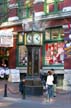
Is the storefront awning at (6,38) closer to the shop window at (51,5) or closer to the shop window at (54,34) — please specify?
the shop window at (54,34)

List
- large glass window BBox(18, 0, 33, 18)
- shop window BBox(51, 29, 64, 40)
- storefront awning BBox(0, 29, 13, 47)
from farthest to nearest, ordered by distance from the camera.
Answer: large glass window BBox(18, 0, 33, 18) < storefront awning BBox(0, 29, 13, 47) < shop window BBox(51, 29, 64, 40)

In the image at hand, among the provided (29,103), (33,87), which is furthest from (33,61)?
(29,103)

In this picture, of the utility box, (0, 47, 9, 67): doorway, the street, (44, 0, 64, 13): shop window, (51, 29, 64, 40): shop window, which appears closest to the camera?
the street

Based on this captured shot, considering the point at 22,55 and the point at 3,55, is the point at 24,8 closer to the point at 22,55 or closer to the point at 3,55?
the point at 22,55

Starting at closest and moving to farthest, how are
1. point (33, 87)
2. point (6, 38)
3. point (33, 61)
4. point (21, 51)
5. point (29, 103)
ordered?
point (29, 103), point (33, 87), point (33, 61), point (6, 38), point (21, 51)

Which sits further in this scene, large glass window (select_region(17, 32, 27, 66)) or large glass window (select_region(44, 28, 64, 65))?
large glass window (select_region(17, 32, 27, 66))

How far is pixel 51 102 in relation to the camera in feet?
65.5

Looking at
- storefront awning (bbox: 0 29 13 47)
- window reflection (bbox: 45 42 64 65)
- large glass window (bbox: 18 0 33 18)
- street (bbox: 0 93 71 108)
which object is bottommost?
street (bbox: 0 93 71 108)

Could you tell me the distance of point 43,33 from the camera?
98.9 feet

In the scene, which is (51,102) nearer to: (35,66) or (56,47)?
(35,66)

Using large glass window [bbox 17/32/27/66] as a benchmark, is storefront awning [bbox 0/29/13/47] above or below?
above

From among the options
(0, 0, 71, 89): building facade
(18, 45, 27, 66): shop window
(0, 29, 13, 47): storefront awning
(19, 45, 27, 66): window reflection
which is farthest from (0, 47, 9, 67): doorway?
(19, 45, 27, 66): window reflection

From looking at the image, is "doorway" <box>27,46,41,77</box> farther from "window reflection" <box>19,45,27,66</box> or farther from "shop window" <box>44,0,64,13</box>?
"window reflection" <box>19,45,27,66</box>

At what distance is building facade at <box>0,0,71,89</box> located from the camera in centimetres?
2812
